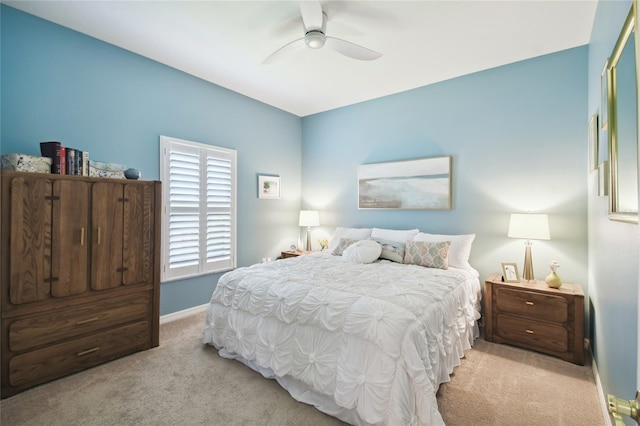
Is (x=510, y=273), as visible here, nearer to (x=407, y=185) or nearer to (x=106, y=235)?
(x=407, y=185)

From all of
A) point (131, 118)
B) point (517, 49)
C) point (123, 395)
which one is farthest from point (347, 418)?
point (517, 49)

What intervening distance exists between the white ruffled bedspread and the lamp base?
19.7 inches

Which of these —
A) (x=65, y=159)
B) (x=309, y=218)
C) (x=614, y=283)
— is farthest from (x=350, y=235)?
(x=65, y=159)

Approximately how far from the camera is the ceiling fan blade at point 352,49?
2.49 meters

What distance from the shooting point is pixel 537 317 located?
2727 mm

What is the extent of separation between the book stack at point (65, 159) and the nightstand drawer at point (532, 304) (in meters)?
3.97

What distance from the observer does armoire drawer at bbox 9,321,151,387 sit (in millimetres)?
2139

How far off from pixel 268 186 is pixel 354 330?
324 centimetres

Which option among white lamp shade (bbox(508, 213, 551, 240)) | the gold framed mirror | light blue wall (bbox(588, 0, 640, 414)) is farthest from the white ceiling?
white lamp shade (bbox(508, 213, 551, 240))

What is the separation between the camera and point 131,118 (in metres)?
3.21

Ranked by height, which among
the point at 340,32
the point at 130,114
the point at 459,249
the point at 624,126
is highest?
the point at 340,32

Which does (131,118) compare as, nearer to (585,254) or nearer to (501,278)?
(501,278)

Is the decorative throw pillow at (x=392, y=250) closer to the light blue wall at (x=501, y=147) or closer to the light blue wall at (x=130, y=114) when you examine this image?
the light blue wall at (x=501, y=147)

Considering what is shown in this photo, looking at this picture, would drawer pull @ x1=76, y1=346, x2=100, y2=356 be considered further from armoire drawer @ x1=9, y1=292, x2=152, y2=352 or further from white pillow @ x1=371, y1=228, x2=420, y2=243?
white pillow @ x1=371, y1=228, x2=420, y2=243
